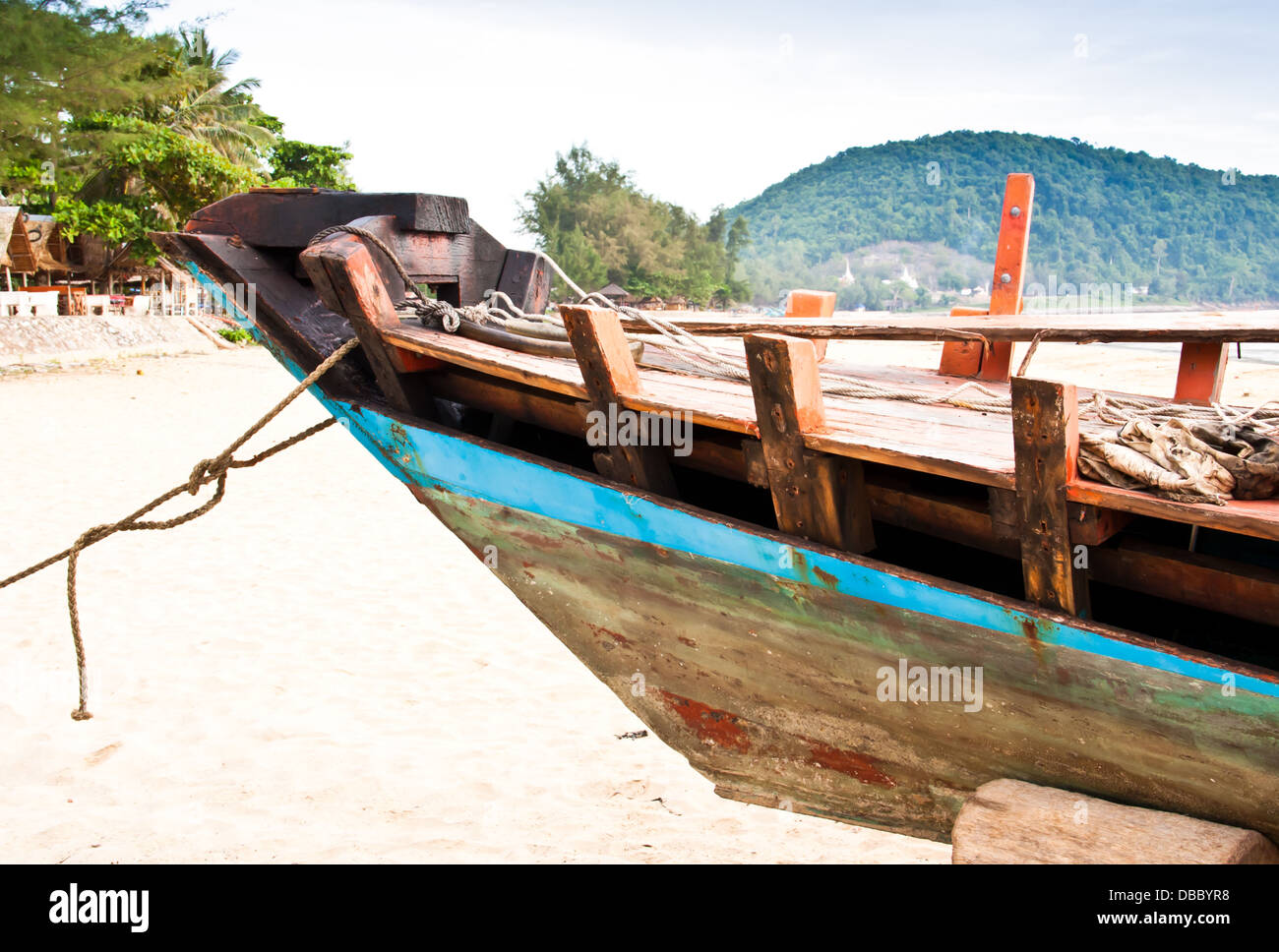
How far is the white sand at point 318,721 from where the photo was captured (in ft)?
10.6

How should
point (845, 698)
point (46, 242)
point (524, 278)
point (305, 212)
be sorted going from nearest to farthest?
point (845, 698) < point (305, 212) < point (524, 278) < point (46, 242)

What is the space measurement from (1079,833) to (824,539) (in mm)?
852

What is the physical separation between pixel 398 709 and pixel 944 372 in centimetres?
295

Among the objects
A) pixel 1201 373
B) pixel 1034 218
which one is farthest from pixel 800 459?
pixel 1034 218

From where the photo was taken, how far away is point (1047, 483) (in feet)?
5.90

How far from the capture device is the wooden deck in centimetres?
167

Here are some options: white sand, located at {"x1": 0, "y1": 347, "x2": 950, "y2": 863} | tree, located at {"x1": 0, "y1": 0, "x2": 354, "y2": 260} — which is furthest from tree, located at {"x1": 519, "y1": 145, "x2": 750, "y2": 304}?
white sand, located at {"x1": 0, "y1": 347, "x2": 950, "y2": 863}

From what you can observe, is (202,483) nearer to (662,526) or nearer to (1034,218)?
(662,526)

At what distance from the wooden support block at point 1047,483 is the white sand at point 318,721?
155 centimetres

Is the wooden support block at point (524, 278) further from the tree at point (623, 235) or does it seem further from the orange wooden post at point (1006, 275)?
the tree at point (623, 235)

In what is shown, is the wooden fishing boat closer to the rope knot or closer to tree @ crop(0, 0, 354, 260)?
the rope knot

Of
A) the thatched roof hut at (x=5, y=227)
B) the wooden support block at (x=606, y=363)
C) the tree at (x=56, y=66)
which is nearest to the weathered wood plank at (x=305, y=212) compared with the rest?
the wooden support block at (x=606, y=363)

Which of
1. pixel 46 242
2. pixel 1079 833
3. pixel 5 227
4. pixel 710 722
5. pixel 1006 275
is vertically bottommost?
pixel 710 722

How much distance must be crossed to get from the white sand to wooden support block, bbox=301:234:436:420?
1.55m
